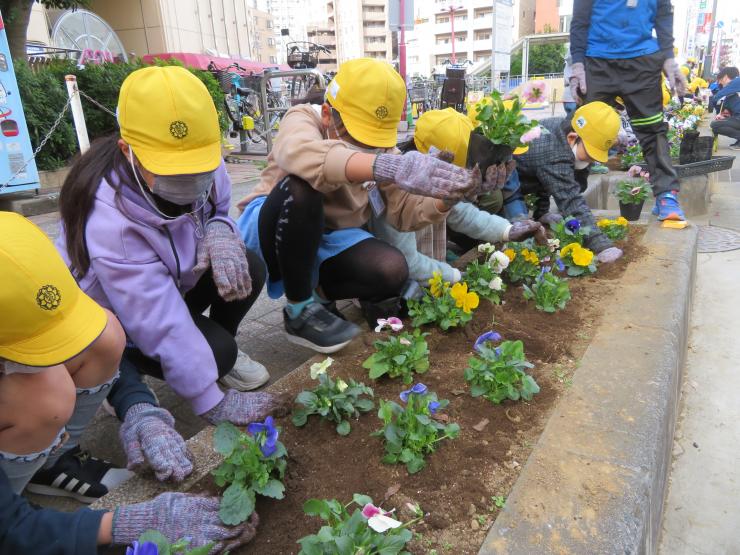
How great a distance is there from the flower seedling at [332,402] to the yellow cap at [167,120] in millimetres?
653

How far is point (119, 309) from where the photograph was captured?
1487 millimetres

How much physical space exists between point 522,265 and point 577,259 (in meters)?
0.30

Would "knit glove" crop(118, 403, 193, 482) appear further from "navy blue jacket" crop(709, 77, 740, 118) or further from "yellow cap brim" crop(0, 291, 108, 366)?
"navy blue jacket" crop(709, 77, 740, 118)

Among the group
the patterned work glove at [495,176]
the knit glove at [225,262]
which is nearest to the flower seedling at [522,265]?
the patterned work glove at [495,176]

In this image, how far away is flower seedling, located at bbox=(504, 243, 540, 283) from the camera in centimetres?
249

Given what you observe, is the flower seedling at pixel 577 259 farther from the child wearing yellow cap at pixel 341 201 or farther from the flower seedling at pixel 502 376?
the flower seedling at pixel 502 376

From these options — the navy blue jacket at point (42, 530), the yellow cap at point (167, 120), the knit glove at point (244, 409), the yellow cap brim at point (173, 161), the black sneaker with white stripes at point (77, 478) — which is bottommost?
the black sneaker with white stripes at point (77, 478)

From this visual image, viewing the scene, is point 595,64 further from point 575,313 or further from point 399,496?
point 399,496

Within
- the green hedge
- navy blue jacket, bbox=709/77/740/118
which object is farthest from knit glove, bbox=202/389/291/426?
navy blue jacket, bbox=709/77/740/118

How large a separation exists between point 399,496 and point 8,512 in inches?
30.0

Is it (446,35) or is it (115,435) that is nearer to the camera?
(115,435)

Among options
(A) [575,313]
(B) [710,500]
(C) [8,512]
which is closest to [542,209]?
(A) [575,313]

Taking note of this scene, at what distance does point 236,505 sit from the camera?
1.13 metres

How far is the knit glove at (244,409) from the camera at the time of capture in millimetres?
1528
